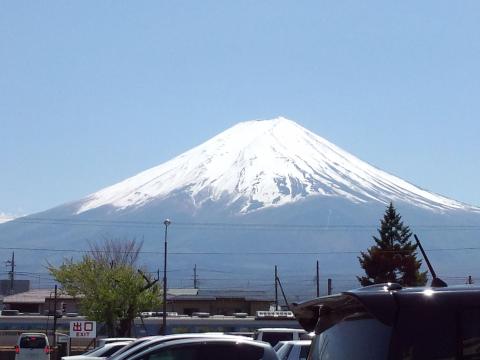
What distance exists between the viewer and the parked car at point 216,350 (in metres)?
11.8

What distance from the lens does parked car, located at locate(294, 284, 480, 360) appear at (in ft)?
19.7

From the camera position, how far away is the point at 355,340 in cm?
635

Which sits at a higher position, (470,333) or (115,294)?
(115,294)

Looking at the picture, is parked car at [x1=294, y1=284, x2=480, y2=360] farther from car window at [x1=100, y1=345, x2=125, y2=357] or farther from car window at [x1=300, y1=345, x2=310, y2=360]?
car window at [x1=100, y1=345, x2=125, y2=357]

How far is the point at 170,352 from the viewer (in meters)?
12.1

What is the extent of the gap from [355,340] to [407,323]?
1.40 ft

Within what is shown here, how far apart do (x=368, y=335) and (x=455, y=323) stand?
0.50m

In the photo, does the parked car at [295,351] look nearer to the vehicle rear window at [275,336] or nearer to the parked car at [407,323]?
the vehicle rear window at [275,336]

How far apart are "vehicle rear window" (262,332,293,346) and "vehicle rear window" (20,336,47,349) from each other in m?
12.9

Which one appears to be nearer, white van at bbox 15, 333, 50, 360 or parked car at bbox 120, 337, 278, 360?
parked car at bbox 120, 337, 278, 360

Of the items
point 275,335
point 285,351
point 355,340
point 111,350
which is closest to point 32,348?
point 275,335

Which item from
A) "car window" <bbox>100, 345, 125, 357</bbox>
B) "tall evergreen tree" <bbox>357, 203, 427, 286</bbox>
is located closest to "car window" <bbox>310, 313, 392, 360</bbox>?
"car window" <bbox>100, 345, 125, 357</bbox>

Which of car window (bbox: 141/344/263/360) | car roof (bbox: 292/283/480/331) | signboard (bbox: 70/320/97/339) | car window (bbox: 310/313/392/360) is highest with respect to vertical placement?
car roof (bbox: 292/283/480/331)

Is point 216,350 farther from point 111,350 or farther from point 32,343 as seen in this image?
point 32,343
